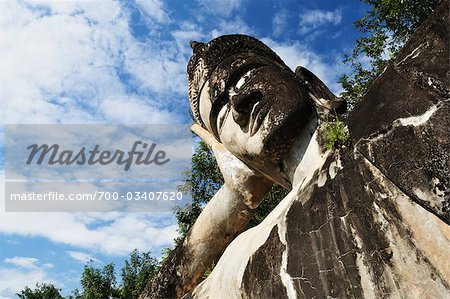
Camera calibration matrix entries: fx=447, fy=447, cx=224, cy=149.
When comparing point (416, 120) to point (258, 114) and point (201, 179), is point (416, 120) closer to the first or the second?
point (258, 114)

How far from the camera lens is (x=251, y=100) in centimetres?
305

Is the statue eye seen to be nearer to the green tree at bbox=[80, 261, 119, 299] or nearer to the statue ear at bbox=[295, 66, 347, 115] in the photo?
the statue ear at bbox=[295, 66, 347, 115]

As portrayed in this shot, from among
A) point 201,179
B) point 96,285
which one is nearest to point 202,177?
point 201,179

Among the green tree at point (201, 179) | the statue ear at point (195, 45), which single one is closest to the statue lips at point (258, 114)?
the statue ear at point (195, 45)

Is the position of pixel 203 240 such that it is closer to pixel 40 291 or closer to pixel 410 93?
pixel 410 93

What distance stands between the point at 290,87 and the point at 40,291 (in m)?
19.4

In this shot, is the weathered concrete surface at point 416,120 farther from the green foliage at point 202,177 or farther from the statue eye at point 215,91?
the green foliage at point 202,177

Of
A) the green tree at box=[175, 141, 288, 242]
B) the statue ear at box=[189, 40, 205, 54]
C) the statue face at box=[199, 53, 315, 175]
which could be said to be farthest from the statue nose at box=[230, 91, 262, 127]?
the green tree at box=[175, 141, 288, 242]

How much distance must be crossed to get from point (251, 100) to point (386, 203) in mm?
1380

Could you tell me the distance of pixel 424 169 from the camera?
1783mm

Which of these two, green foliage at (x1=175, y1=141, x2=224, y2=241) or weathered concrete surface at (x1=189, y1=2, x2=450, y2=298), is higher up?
green foliage at (x1=175, y1=141, x2=224, y2=241)

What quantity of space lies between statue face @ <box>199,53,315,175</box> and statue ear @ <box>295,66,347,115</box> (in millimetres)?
98

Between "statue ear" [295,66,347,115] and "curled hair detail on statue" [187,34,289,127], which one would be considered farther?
"curled hair detail on statue" [187,34,289,127]

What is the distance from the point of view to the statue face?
296 cm
